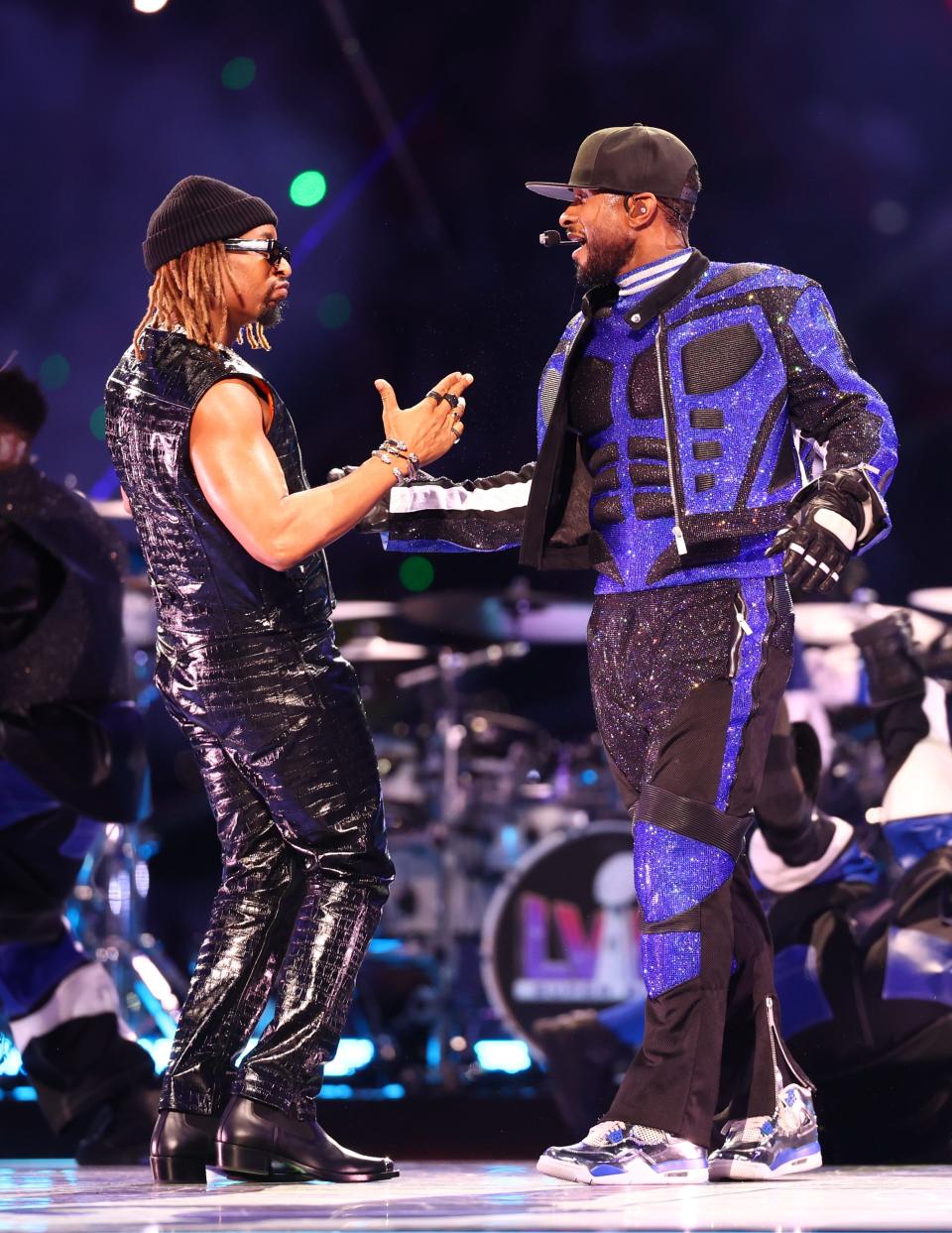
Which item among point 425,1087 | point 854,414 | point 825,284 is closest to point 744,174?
point 825,284

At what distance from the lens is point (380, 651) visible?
6766 mm

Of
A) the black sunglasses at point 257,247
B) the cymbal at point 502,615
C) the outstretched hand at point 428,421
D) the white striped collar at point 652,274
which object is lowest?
the cymbal at point 502,615

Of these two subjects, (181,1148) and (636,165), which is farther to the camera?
Result: (636,165)

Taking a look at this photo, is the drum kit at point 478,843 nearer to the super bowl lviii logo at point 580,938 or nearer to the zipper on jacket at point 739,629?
the super bowl lviii logo at point 580,938

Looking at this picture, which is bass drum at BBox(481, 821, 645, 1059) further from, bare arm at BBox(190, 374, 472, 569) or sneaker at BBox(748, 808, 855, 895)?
bare arm at BBox(190, 374, 472, 569)

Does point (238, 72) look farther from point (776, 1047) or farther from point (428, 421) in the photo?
point (776, 1047)

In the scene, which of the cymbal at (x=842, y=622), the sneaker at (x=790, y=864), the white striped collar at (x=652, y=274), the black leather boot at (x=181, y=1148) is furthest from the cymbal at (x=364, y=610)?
the black leather boot at (x=181, y=1148)

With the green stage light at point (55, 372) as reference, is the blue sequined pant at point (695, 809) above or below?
below

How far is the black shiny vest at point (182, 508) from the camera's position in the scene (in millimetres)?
2928

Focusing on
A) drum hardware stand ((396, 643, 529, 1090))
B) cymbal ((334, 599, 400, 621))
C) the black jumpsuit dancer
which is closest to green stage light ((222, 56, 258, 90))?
Answer: the black jumpsuit dancer

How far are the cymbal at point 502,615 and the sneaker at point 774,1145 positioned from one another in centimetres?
378

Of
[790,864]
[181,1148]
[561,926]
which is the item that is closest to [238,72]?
[790,864]

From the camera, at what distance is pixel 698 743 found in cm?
290

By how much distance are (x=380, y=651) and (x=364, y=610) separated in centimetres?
31
